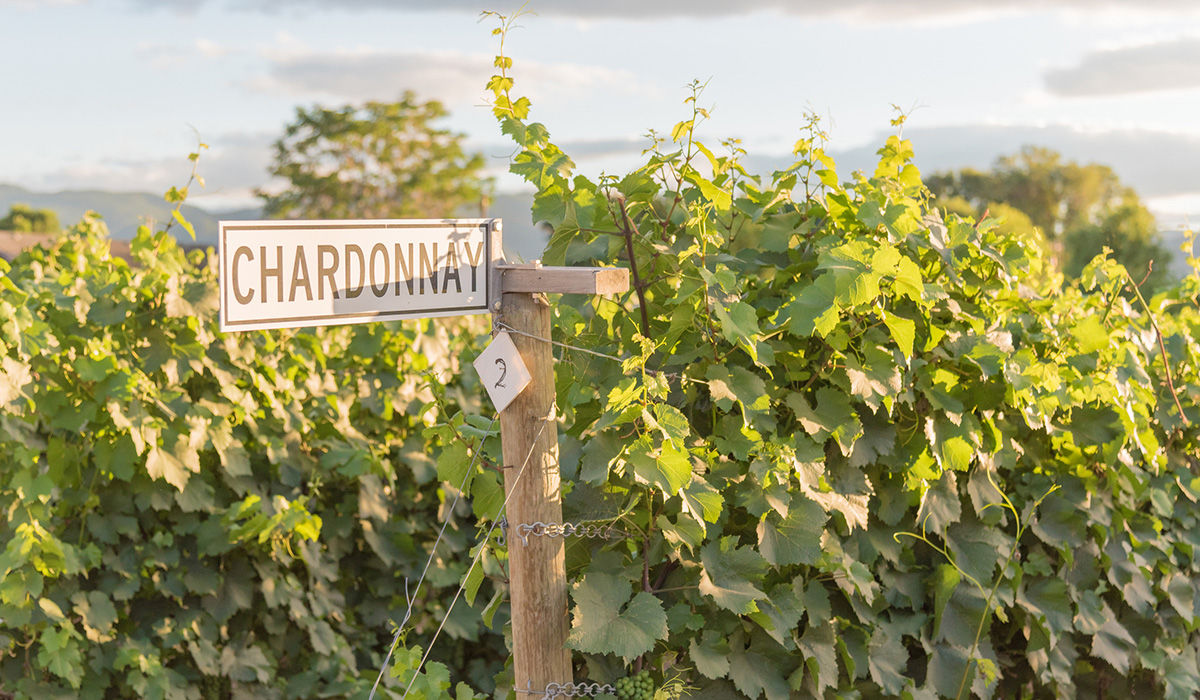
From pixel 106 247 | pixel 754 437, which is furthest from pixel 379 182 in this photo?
pixel 754 437

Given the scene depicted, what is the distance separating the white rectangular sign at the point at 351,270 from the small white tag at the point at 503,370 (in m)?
0.13

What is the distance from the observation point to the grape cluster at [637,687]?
2.22m

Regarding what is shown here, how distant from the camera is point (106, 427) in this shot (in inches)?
143

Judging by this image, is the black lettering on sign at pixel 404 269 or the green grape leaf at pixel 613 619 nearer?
the green grape leaf at pixel 613 619

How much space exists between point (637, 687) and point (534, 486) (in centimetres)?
53

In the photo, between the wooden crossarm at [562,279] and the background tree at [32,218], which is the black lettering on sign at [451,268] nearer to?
the wooden crossarm at [562,279]

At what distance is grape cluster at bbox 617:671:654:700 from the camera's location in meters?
2.22

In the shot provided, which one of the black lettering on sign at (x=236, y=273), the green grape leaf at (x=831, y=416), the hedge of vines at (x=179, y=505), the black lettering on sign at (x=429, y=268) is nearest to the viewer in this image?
the black lettering on sign at (x=236, y=273)

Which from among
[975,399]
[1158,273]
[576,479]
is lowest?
[1158,273]

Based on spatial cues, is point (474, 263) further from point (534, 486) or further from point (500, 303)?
point (534, 486)

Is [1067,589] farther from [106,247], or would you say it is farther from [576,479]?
[106,247]

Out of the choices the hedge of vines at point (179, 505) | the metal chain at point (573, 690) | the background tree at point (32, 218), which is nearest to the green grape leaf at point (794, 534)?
the metal chain at point (573, 690)

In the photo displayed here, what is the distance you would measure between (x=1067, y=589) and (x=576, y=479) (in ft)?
5.92

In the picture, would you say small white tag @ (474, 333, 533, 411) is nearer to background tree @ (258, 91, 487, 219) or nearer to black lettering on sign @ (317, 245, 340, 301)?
black lettering on sign @ (317, 245, 340, 301)
